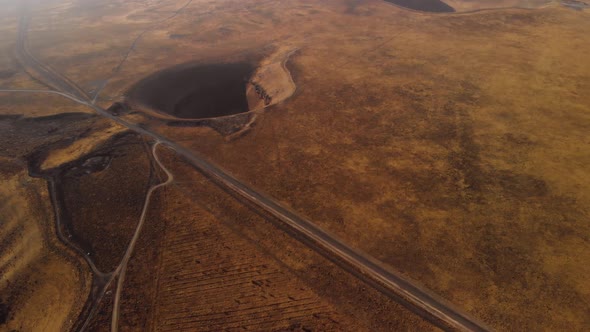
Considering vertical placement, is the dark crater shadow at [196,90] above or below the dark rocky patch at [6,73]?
below

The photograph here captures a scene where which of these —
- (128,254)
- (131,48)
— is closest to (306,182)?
(128,254)

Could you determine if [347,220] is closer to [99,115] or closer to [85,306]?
[85,306]

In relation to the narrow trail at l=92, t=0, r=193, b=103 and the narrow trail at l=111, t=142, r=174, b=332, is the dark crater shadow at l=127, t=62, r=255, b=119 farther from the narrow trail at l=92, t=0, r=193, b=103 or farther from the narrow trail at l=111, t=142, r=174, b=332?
the narrow trail at l=111, t=142, r=174, b=332

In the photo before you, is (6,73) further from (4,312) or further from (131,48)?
(4,312)

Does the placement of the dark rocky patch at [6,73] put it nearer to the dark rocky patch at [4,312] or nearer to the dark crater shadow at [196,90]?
the dark crater shadow at [196,90]

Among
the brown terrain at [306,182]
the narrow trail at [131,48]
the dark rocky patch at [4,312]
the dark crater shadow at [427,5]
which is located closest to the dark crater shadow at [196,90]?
the brown terrain at [306,182]

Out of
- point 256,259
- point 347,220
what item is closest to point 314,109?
point 347,220
